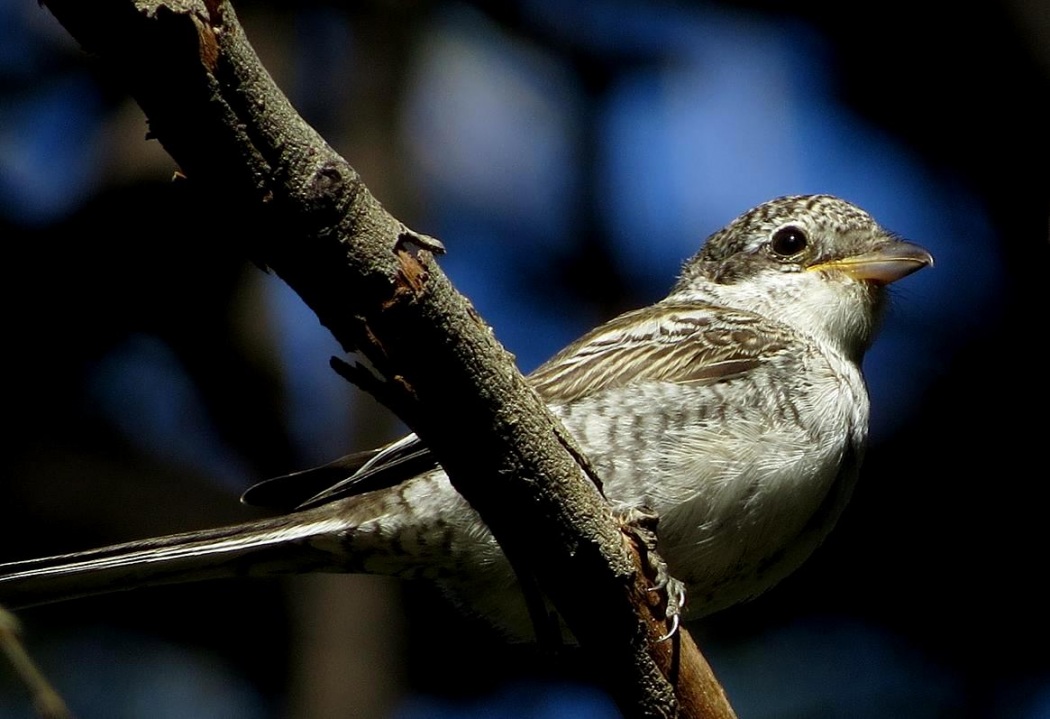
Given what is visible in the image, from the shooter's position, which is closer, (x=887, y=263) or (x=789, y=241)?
(x=887, y=263)

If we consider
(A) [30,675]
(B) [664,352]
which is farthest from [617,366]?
(A) [30,675]

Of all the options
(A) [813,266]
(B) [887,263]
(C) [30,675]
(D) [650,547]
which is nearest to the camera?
(C) [30,675]

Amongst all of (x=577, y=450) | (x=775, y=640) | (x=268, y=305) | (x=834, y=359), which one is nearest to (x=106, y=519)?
(x=268, y=305)

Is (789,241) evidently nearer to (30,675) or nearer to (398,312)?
(398,312)

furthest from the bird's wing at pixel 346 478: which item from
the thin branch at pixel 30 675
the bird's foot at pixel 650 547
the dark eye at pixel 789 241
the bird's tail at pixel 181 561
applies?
the thin branch at pixel 30 675

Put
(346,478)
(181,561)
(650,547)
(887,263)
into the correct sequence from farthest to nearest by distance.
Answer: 1. (887,263)
2. (346,478)
3. (181,561)
4. (650,547)

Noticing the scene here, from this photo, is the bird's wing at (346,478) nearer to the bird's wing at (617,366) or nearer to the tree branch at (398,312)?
the bird's wing at (617,366)

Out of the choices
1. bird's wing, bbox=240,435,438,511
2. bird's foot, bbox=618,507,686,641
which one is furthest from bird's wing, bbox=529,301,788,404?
bird's foot, bbox=618,507,686,641
